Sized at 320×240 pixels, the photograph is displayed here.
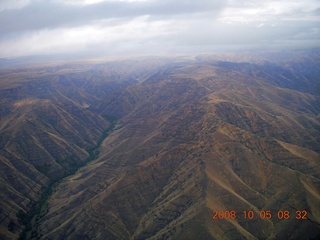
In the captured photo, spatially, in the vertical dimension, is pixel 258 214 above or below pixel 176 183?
below

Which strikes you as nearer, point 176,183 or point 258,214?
point 258,214

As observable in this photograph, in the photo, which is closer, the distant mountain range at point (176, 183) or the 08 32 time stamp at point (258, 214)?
the 08 32 time stamp at point (258, 214)

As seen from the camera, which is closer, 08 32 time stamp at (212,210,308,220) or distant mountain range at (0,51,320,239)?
08 32 time stamp at (212,210,308,220)

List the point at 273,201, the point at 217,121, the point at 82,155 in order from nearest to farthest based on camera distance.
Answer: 1. the point at 273,201
2. the point at 217,121
3. the point at 82,155

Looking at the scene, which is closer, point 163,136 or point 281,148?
point 281,148

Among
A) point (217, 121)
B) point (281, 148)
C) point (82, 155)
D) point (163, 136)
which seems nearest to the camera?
point (281, 148)

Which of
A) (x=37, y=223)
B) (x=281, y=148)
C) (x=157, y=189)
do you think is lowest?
(x=37, y=223)

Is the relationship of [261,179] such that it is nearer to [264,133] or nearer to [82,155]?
[264,133]

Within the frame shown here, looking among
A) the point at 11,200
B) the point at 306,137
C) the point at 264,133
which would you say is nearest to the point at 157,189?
the point at 11,200
